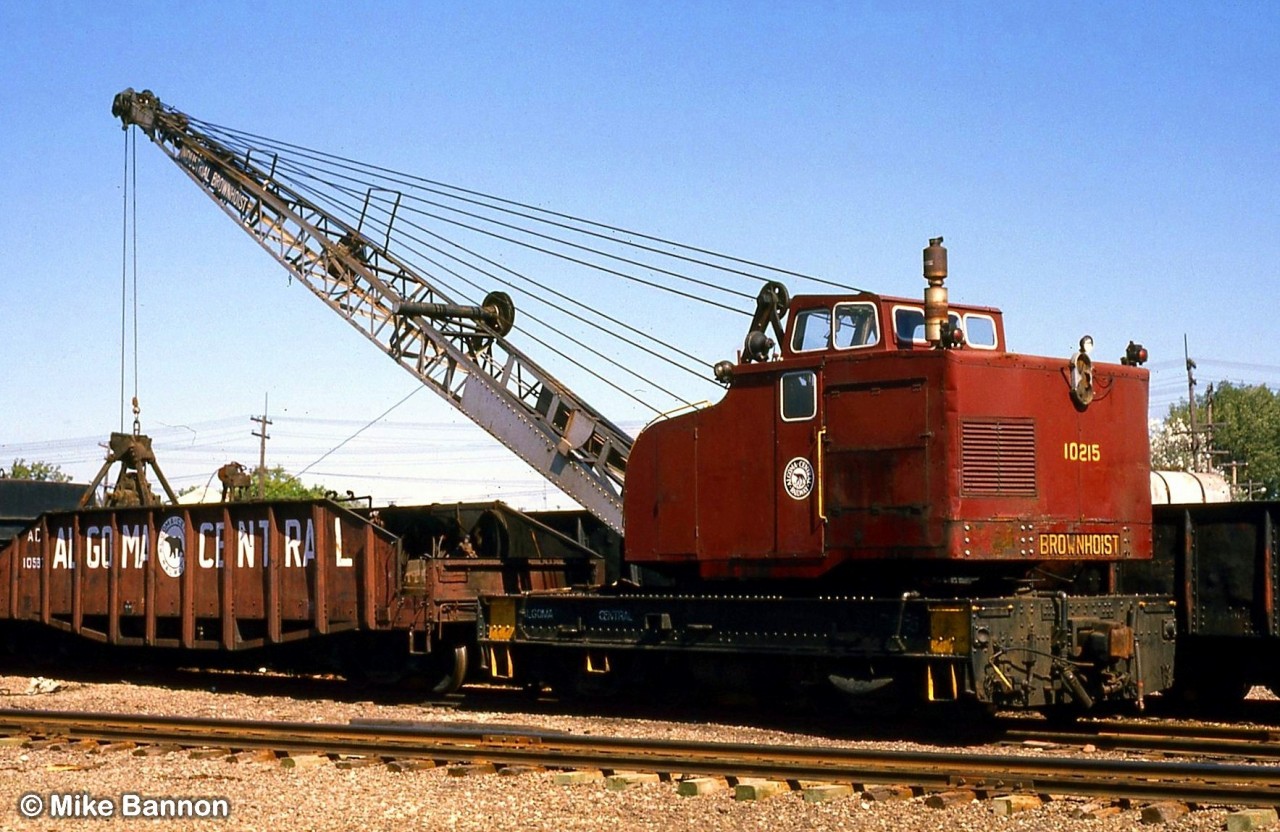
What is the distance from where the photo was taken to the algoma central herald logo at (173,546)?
1912 centimetres

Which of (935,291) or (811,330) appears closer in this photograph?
(935,291)

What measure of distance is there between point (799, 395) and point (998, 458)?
196 cm

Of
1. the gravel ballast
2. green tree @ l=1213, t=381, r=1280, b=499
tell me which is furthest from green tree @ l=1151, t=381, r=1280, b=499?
the gravel ballast

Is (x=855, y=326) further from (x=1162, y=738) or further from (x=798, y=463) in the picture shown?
(x=1162, y=738)

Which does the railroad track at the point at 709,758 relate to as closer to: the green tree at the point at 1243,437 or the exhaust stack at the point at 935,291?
the exhaust stack at the point at 935,291

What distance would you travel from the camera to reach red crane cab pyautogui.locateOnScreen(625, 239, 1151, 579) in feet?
42.9

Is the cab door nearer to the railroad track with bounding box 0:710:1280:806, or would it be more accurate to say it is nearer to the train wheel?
the railroad track with bounding box 0:710:1280:806

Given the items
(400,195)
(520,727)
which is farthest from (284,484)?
(520,727)

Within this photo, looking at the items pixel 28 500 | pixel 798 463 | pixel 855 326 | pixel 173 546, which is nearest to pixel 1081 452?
pixel 855 326

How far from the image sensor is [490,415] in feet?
68.5

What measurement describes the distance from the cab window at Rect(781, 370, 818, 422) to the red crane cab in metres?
0.01

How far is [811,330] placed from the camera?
1422 centimetres

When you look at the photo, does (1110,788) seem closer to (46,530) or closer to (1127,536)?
(1127,536)

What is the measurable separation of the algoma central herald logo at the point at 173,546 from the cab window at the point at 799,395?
9007mm
